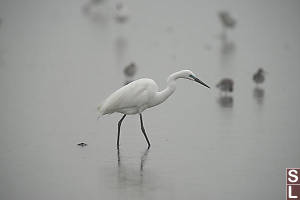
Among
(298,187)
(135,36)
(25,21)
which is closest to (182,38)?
(135,36)

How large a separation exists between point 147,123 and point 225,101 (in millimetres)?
3217

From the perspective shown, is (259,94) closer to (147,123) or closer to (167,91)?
(147,123)

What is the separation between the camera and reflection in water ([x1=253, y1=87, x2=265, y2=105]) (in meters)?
15.1

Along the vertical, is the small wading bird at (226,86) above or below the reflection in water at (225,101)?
above

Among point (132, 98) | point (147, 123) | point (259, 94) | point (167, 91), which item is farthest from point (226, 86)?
point (132, 98)

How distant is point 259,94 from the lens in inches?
637

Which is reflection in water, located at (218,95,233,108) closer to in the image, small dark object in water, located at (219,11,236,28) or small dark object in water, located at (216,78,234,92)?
small dark object in water, located at (216,78,234,92)

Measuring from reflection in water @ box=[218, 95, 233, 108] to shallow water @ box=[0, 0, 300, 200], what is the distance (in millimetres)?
23

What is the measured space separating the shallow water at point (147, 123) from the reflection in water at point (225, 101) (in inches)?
0.9

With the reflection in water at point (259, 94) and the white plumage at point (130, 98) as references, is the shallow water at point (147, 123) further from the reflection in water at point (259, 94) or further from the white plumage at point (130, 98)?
the white plumage at point (130, 98)

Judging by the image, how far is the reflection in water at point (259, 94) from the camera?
15102 mm

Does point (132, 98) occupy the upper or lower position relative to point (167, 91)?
lower

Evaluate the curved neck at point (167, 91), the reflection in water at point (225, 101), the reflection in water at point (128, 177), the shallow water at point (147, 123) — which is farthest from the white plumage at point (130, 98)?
the reflection in water at point (225, 101)

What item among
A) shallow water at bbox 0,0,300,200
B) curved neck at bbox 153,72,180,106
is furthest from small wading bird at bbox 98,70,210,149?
shallow water at bbox 0,0,300,200
